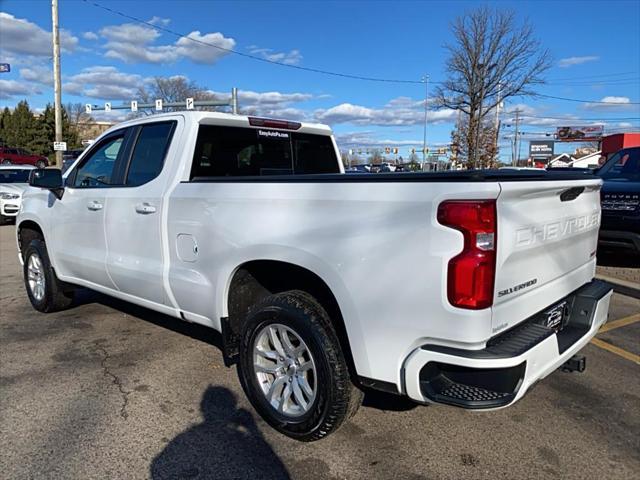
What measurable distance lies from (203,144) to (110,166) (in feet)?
3.50

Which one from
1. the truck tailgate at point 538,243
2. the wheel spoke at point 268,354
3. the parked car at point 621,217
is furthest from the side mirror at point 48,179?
the parked car at point 621,217

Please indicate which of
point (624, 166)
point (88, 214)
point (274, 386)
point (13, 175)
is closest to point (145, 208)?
point (88, 214)

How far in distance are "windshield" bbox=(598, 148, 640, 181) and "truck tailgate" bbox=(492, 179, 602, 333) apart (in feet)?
19.1

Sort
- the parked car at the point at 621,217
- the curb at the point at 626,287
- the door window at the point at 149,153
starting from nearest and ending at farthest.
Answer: the door window at the point at 149,153, the curb at the point at 626,287, the parked car at the point at 621,217

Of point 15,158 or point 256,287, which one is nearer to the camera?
point 256,287

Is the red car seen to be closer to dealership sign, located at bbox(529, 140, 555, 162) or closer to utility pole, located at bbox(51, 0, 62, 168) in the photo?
utility pole, located at bbox(51, 0, 62, 168)

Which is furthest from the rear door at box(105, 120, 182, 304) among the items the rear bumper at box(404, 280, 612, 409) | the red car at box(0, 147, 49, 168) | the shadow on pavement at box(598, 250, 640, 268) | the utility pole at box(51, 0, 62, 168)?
the red car at box(0, 147, 49, 168)

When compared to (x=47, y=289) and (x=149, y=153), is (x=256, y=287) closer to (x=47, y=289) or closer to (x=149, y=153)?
(x=149, y=153)

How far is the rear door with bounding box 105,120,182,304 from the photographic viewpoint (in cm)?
383

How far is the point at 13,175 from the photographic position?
16.2 metres

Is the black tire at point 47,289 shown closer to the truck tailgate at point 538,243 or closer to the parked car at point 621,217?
the truck tailgate at point 538,243

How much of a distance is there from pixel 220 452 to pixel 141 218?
6.09ft

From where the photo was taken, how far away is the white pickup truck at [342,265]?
232cm

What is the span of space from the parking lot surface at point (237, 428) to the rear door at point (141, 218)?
2.35 ft
